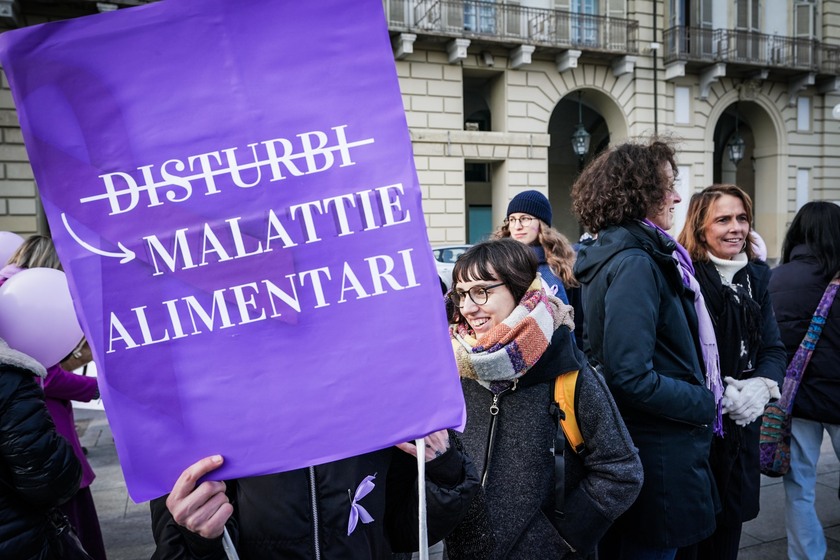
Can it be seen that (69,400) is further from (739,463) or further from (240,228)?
(739,463)

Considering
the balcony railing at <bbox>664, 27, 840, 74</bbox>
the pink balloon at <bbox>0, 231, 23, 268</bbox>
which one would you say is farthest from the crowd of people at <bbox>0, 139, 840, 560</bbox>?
the balcony railing at <bbox>664, 27, 840, 74</bbox>

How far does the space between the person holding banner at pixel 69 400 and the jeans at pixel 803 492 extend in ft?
11.2

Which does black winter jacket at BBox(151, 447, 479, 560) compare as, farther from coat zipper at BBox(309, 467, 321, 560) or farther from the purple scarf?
the purple scarf

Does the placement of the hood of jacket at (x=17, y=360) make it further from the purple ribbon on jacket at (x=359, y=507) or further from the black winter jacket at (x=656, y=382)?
the black winter jacket at (x=656, y=382)

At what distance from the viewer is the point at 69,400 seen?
2889 mm

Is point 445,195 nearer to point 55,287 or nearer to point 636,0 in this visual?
point 636,0

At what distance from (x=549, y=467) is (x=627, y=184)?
1130mm

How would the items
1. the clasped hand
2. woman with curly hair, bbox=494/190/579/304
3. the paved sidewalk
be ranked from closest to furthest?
the clasped hand < the paved sidewalk < woman with curly hair, bbox=494/190/579/304

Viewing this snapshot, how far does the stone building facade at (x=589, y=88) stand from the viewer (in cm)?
1509

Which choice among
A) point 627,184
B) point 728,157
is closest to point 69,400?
point 627,184

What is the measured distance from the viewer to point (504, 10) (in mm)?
15812

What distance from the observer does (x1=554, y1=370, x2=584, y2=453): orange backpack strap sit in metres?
1.87

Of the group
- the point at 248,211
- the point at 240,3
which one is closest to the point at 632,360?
the point at 248,211

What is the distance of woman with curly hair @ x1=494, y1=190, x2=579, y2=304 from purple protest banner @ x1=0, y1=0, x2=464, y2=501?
294 cm
